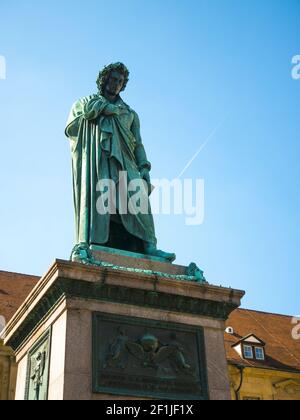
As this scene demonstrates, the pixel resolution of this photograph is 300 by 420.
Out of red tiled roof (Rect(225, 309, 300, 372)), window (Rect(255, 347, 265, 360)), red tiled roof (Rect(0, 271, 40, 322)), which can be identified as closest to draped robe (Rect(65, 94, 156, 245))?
red tiled roof (Rect(0, 271, 40, 322))

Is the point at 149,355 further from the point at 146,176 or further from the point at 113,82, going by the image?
the point at 113,82

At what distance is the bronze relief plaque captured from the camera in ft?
24.1

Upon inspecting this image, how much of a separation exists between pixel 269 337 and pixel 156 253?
27.2 m

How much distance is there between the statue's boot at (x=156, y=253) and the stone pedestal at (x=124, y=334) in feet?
1.78

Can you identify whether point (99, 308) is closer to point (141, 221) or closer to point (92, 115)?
point (141, 221)

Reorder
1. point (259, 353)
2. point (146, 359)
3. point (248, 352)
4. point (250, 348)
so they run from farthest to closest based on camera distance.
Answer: point (259, 353) < point (250, 348) < point (248, 352) < point (146, 359)

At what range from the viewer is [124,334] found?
302 inches

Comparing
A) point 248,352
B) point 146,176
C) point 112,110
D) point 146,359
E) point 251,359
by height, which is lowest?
point 146,359

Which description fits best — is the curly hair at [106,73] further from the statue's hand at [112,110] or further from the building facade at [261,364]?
the building facade at [261,364]

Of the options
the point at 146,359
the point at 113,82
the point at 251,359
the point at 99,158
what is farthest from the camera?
the point at 251,359

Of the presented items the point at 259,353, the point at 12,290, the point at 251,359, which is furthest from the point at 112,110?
the point at 259,353

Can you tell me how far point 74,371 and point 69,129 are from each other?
15.2 feet
